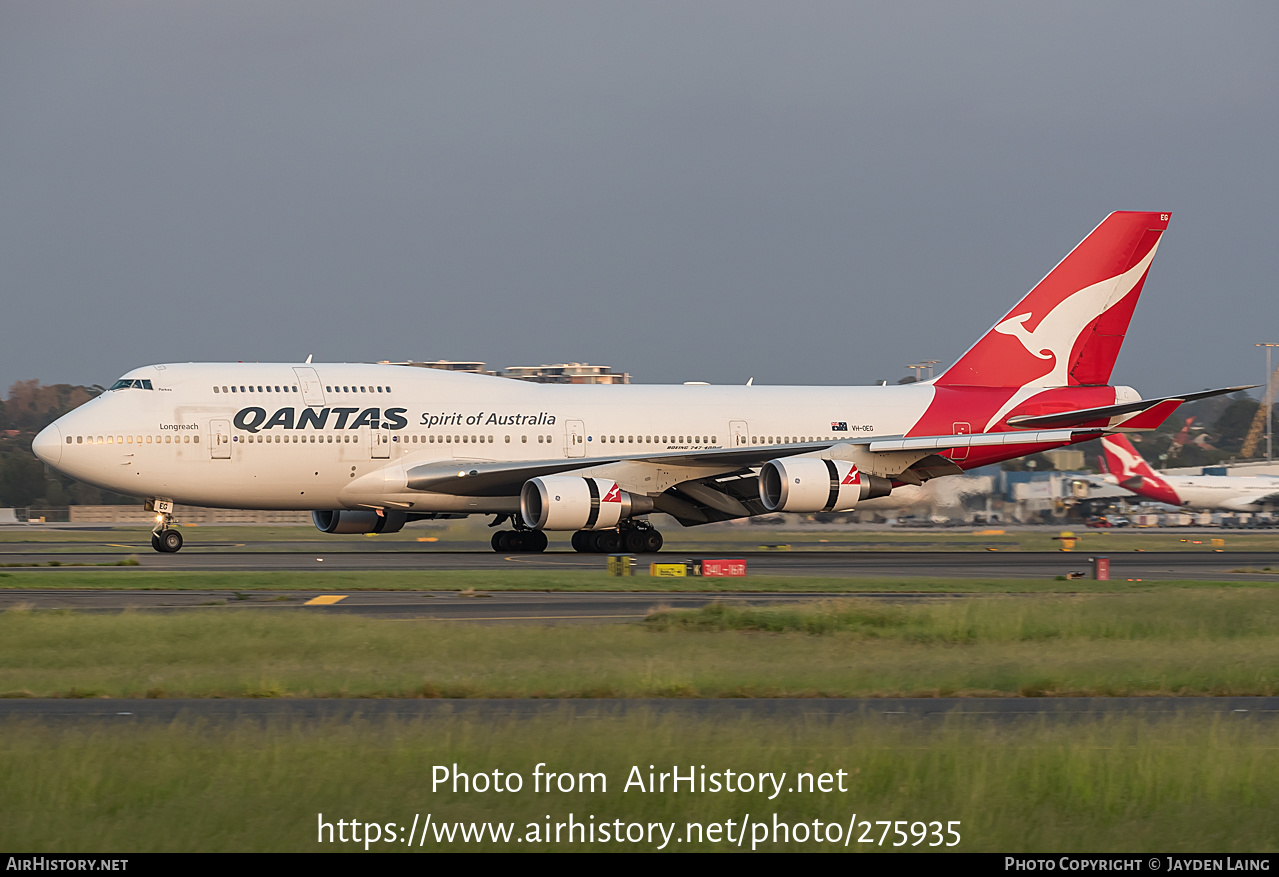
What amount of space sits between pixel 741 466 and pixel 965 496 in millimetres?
18167

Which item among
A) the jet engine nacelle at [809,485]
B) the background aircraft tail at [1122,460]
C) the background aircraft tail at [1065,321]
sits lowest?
the jet engine nacelle at [809,485]

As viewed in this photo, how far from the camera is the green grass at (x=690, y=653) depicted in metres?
14.5

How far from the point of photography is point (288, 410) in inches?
1457

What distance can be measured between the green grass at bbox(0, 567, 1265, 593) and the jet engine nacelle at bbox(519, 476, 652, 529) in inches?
230

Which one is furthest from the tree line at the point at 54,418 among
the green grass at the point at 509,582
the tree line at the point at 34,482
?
the green grass at the point at 509,582

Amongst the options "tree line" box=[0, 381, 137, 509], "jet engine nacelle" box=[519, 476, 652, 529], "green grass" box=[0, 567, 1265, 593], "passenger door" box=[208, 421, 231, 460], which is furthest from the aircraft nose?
"tree line" box=[0, 381, 137, 509]

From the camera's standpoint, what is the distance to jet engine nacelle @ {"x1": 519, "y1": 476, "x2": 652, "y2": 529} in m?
36.1

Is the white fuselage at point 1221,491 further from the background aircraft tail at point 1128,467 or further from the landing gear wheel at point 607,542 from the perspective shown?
the landing gear wheel at point 607,542

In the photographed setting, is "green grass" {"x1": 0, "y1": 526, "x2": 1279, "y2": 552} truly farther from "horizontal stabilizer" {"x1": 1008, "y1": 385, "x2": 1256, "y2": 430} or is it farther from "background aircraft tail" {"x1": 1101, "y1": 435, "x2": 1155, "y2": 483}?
"background aircraft tail" {"x1": 1101, "y1": 435, "x2": 1155, "y2": 483}

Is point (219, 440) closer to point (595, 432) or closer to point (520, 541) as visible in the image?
point (520, 541)

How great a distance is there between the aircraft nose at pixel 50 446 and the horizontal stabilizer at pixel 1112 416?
27.1m

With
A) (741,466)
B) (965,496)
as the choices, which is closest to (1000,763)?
(741,466)

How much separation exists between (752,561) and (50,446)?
60.0 feet

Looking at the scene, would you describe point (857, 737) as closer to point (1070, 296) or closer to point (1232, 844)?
point (1232, 844)
